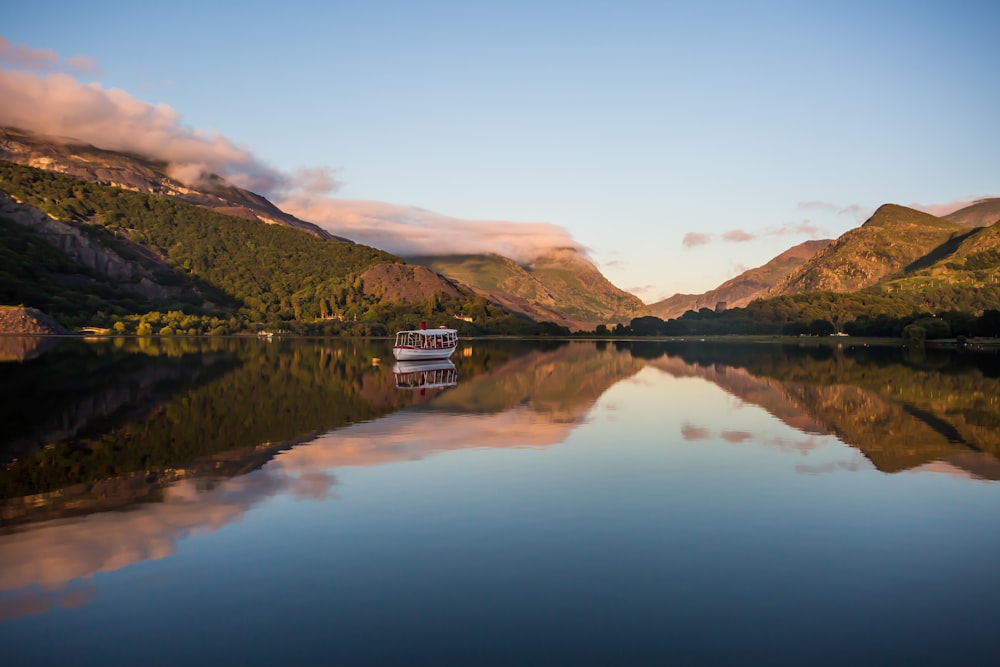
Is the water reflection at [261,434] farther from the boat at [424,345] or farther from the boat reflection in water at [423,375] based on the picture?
the boat at [424,345]

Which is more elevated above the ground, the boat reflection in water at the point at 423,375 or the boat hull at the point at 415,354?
the boat hull at the point at 415,354

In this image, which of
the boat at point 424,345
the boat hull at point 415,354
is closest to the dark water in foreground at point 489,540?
the boat hull at point 415,354

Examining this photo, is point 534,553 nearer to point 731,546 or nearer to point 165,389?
point 731,546

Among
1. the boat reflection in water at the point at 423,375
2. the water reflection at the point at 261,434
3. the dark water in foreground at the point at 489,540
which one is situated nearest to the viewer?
the dark water in foreground at the point at 489,540

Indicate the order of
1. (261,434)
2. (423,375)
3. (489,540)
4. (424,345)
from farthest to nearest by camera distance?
(424,345)
(423,375)
(261,434)
(489,540)

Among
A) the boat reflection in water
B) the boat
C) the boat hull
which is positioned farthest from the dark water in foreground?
A: the boat

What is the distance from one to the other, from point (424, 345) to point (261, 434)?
68742mm

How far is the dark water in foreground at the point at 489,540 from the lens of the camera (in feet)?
37.4

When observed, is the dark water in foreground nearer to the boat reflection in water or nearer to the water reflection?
the water reflection

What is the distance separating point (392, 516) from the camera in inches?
743

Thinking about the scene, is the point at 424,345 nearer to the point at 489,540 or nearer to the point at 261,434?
the point at 261,434

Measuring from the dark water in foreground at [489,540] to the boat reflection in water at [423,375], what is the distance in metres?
20.7

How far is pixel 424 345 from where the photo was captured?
Result: 329 feet

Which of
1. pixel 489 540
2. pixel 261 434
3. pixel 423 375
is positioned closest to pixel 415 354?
pixel 423 375
